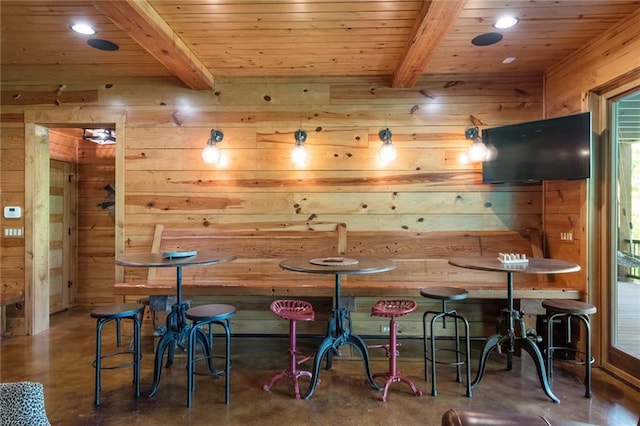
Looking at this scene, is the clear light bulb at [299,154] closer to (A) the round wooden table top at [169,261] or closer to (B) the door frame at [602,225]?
(A) the round wooden table top at [169,261]

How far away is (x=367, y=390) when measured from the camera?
2666 millimetres

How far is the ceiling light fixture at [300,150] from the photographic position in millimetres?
3631

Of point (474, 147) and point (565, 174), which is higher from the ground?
point (474, 147)

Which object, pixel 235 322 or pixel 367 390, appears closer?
pixel 367 390

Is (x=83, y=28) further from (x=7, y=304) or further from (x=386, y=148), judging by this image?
(x=7, y=304)

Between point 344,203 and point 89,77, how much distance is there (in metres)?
3.00

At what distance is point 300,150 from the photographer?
3.63m

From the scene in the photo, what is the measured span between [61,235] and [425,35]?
5083 millimetres

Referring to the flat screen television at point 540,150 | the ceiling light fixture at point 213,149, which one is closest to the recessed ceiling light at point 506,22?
the flat screen television at point 540,150

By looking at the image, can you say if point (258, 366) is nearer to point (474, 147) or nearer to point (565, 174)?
point (474, 147)

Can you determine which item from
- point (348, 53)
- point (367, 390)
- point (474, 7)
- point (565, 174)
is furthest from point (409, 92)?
point (367, 390)

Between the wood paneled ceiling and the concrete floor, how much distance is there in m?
2.58

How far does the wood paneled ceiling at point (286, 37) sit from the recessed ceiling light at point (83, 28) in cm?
6

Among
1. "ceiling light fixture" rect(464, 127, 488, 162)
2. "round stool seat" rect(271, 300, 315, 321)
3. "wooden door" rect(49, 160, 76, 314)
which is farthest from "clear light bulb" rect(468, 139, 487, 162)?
"wooden door" rect(49, 160, 76, 314)
